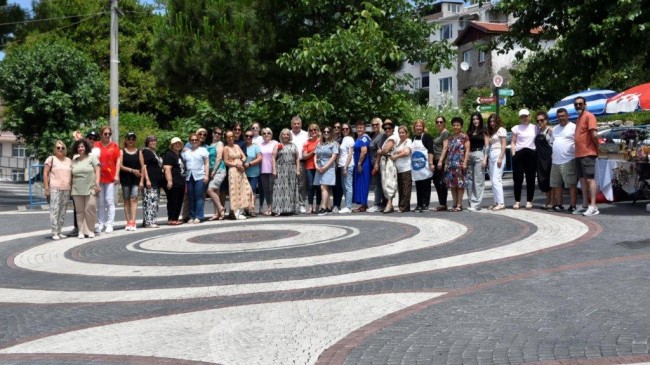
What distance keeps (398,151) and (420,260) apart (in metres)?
5.99

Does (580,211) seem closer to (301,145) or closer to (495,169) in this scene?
(495,169)

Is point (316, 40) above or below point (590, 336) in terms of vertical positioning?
above

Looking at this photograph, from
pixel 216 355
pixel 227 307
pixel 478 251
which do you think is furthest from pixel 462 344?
pixel 478 251

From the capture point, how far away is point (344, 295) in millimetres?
8695

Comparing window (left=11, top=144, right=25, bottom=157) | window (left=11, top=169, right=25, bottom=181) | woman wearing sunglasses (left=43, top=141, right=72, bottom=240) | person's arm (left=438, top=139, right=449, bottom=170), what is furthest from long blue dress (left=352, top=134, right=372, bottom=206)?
window (left=11, top=144, right=25, bottom=157)

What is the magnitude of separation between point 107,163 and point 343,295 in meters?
7.88

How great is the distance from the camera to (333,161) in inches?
663

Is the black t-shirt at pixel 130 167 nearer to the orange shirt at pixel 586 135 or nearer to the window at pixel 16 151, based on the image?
the orange shirt at pixel 586 135

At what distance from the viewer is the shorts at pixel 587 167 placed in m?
14.3

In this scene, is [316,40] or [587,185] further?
[316,40]

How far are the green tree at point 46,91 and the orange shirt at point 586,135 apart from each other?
3413cm

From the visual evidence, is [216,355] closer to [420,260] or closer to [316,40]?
[420,260]

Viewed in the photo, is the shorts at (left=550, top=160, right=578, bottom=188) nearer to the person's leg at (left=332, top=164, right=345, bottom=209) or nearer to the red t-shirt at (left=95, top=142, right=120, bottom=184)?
the person's leg at (left=332, top=164, right=345, bottom=209)

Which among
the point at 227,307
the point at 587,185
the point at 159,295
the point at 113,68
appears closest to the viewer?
the point at 227,307
